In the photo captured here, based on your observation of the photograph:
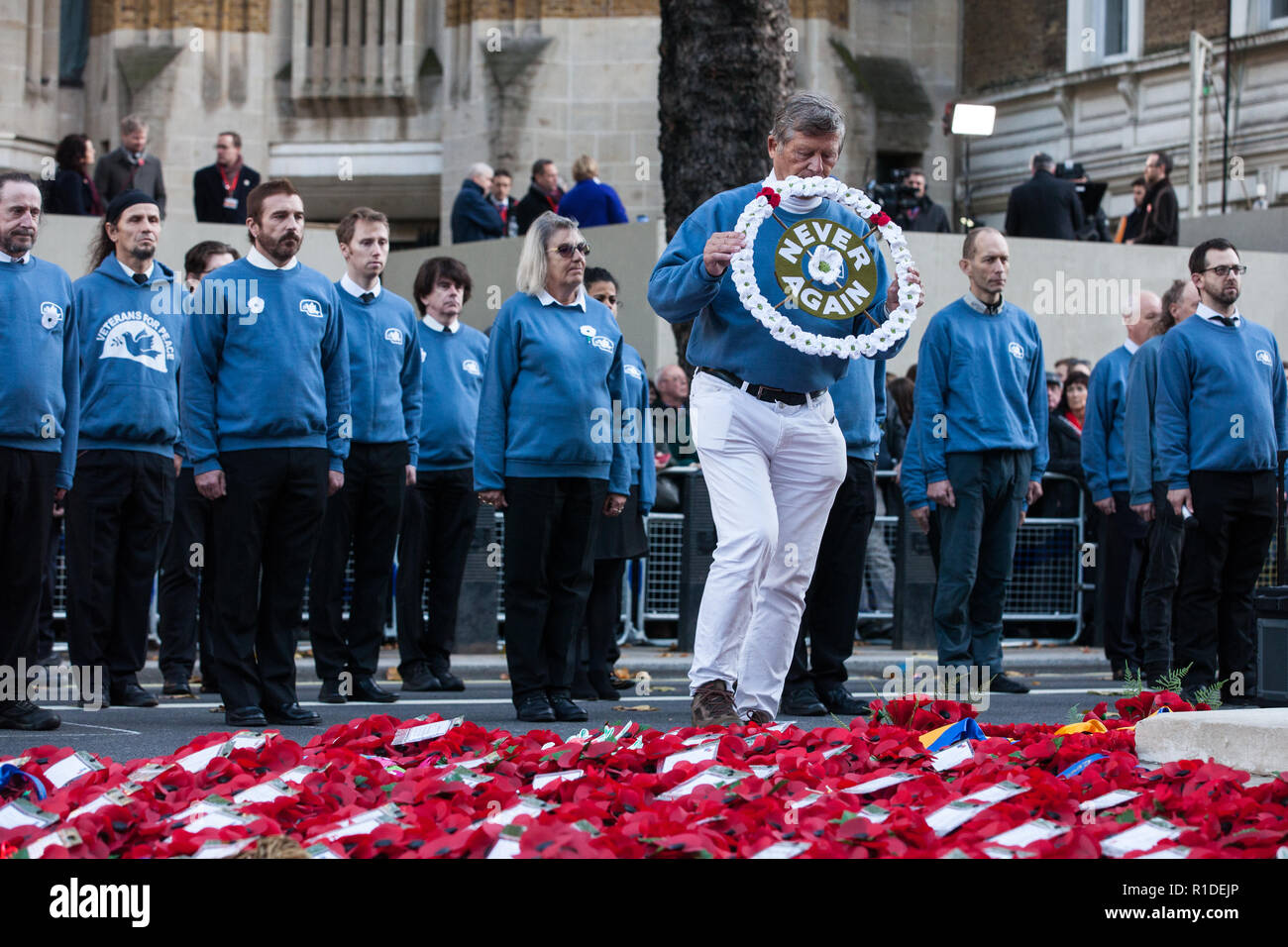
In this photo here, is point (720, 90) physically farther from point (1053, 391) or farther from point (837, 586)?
point (837, 586)

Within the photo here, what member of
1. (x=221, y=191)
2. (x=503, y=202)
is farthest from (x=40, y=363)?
(x=503, y=202)

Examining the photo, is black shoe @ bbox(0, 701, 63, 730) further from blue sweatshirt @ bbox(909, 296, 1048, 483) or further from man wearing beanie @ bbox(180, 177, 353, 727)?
blue sweatshirt @ bbox(909, 296, 1048, 483)

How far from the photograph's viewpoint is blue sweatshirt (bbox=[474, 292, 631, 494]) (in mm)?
8570

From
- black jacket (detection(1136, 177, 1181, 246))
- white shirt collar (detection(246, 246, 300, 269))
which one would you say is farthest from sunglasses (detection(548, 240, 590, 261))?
black jacket (detection(1136, 177, 1181, 246))

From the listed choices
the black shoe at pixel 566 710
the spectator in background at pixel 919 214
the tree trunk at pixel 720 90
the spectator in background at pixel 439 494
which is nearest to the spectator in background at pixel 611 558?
the spectator in background at pixel 439 494

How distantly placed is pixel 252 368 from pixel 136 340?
152cm

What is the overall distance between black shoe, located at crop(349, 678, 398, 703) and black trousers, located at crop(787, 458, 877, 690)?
202 centimetres

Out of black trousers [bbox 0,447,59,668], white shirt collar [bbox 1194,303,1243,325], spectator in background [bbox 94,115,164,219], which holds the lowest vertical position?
black trousers [bbox 0,447,59,668]

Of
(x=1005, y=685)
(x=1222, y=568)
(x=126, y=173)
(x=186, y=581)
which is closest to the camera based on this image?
(x=1222, y=568)

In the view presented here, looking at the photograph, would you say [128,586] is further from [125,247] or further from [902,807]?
[902,807]

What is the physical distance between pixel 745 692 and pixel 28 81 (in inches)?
929

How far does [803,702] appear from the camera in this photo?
880 cm

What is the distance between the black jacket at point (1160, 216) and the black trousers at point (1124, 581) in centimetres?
916

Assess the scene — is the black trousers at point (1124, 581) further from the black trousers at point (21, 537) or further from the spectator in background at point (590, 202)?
the spectator in background at point (590, 202)
